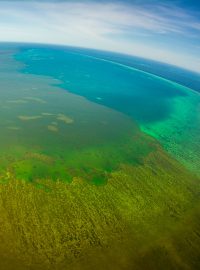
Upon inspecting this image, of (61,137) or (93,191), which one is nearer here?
(93,191)

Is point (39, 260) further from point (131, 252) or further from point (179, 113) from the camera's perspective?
point (179, 113)

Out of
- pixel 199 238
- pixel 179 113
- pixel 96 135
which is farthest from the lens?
pixel 179 113

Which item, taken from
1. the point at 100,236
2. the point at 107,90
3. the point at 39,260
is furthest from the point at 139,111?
the point at 39,260

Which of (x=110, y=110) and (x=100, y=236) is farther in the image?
(x=110, y=110)

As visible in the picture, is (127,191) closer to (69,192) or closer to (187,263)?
(69,192)

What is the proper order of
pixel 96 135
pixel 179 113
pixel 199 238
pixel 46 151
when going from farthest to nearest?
pixel 179 113
pixel 96 135
pixel 46 151
pixel 199 238

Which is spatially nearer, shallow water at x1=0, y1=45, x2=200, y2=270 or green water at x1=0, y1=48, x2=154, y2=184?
shallow water at x1=0, y1=45, x2=200, y2=270

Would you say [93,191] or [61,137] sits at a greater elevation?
[61,137]

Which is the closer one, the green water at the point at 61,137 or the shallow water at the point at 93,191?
the shallow water at the point at 93,191

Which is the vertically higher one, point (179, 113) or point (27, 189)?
point (179, 113)
